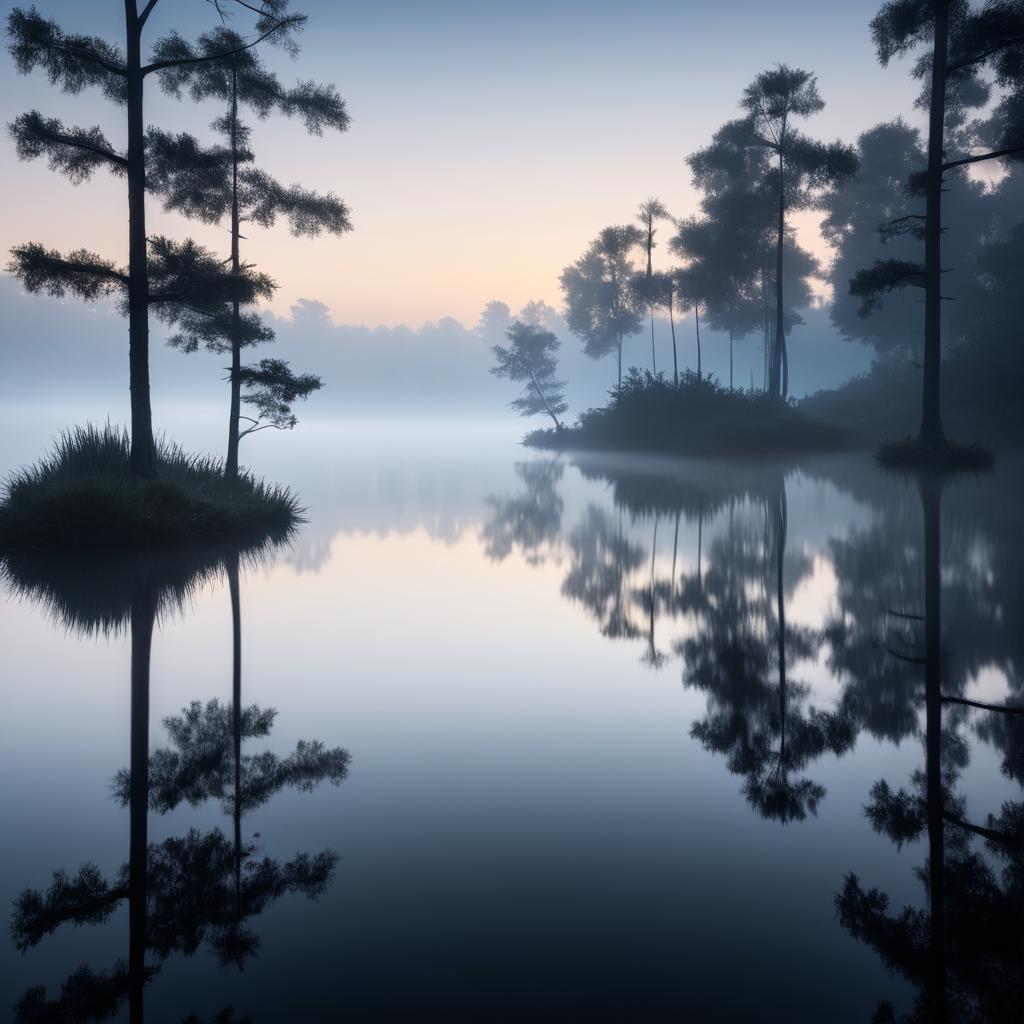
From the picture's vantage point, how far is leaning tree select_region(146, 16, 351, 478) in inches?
653

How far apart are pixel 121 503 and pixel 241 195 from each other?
31.5 feet

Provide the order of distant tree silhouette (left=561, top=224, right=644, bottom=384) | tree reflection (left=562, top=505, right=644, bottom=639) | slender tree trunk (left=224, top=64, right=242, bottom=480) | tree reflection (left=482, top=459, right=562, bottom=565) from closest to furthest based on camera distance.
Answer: tree reflection (left=562, top=505, right=644, bottom=639) → tree reflection (left=482, top=459, right=562, bottom=565) → slender tree trunk (left=224, top=64, right=242, bottom=480) → distant tree silhouette (left=561, top=224, right=644, bottom=384)

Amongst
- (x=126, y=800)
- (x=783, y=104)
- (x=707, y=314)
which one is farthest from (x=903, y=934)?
(x=707, y=314)

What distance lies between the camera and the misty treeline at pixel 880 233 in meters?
18.2

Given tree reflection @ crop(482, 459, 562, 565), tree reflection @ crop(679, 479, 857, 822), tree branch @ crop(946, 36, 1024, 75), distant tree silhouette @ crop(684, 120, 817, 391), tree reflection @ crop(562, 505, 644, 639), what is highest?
distant tree silhouette @ crop(684, 120, 817, 391)

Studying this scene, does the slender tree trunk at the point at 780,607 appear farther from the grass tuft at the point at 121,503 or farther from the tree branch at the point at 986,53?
the tree branch at the point at 986,53

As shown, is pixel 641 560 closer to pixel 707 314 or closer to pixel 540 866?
pixel 540 866

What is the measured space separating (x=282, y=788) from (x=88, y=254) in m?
12.4

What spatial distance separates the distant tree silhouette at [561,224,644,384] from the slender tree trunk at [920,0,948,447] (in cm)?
2929

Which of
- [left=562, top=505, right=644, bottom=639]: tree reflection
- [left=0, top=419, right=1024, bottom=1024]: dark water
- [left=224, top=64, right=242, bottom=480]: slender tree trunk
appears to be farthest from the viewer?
[left=224, top=64, right=242, bottom=480]: slender tree trunk

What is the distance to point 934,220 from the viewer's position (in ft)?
59.3

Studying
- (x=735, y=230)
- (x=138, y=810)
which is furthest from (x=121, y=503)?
(x=735, y=230)

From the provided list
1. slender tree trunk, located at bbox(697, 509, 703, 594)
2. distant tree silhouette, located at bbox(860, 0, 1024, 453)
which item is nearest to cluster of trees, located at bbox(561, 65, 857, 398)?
distant tree silhouette, located at bbox(860, 0, 1024, 453)

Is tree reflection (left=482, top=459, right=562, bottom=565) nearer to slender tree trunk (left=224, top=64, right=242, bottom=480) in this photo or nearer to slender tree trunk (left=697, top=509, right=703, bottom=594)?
slender tree trunk (left=697, top=509, right=703, bottom=594)
